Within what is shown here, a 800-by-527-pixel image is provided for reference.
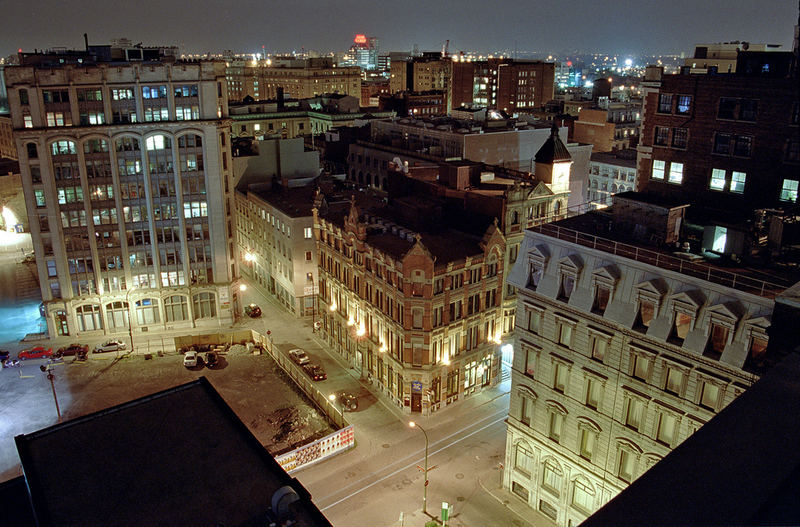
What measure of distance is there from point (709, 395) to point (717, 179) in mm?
20444

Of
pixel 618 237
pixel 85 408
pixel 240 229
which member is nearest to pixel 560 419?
pixel 618 237

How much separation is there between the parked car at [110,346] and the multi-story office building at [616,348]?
A: 173 ft

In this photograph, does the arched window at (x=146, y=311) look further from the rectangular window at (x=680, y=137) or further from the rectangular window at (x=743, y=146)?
the rectangular window at (x=743, y=146)

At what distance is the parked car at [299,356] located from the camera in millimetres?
72812

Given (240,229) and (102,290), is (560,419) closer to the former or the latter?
(102,290)

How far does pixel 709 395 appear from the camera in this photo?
3650 cm

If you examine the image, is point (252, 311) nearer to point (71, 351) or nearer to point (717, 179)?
point (71, 351)

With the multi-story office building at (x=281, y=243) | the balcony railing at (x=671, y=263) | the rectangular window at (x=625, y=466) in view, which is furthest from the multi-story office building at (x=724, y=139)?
the multi-story office building at (x=281, y=243)

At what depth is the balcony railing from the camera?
113ft

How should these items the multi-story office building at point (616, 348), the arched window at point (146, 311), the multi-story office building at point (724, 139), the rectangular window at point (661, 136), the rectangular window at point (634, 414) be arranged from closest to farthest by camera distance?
the multi-story office building at point (616, 348), the rectangular window at point (634, 414), the multi-story office building at point (724, 139), the rectangular window at point (661, 136), the arched window at point (146, 311)

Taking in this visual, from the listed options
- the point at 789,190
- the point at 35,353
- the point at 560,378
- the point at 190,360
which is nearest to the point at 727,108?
the point at 789,190

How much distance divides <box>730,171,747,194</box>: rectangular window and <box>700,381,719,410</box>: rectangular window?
744 inches

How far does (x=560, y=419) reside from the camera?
1790 inches

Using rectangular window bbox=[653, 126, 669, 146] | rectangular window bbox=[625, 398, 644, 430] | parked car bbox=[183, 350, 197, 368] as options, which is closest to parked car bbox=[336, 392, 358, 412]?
parked car bbox=[183, 350, 197, 368]
